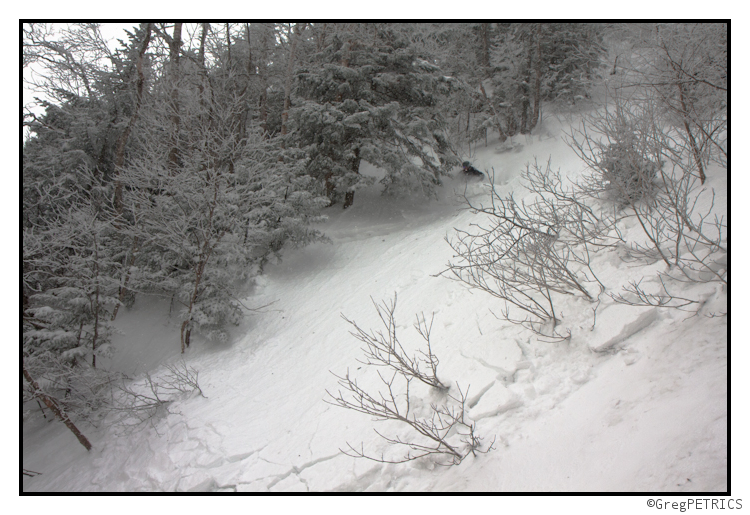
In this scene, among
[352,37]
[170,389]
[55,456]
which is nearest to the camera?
[55,456]

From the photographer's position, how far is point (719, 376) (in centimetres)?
288

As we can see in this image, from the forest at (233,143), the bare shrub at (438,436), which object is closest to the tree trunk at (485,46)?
the forest at (233,143)

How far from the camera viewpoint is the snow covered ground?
9.36 ft

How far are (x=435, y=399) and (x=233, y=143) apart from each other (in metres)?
7.29

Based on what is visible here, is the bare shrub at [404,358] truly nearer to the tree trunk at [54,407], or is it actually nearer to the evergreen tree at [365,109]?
the tree trunk at [54,407]

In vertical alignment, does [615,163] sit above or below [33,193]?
above

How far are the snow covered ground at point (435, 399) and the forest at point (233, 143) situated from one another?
2.09 ft

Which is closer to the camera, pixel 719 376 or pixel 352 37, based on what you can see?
pixel 719 376

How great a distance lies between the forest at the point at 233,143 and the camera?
19.5ft

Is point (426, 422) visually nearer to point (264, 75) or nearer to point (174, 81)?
point (174, 81)

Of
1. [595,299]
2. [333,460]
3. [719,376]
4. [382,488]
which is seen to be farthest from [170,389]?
[719,376]

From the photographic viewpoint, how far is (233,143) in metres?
8.68

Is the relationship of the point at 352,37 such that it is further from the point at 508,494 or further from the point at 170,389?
the point at 508,494

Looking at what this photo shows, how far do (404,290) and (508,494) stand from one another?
5136 mm
